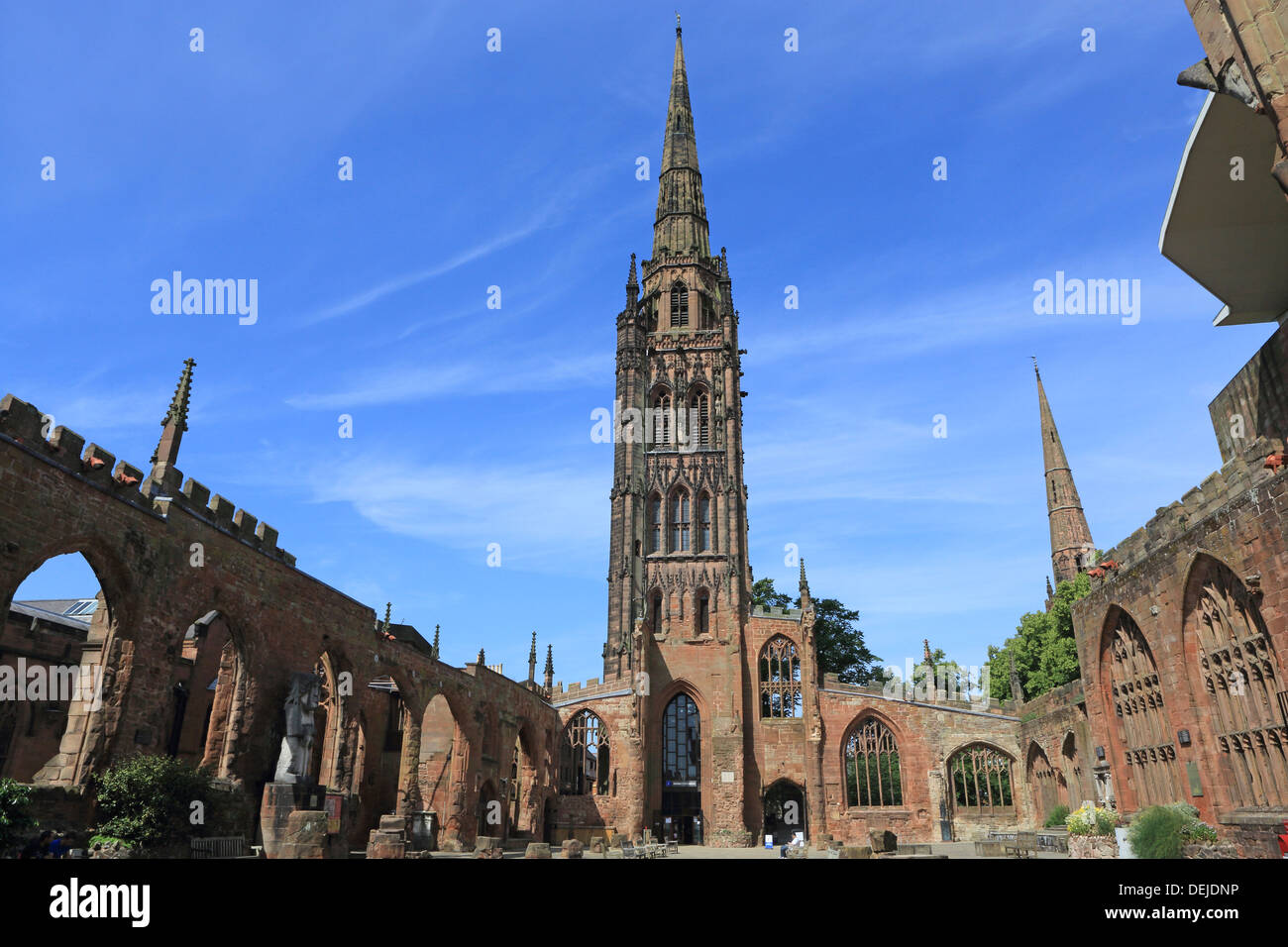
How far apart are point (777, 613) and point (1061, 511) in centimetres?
3238

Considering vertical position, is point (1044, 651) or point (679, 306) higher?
point (679, 306)

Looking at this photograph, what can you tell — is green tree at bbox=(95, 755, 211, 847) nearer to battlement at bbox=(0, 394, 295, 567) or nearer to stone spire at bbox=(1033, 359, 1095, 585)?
battlement at bbox=(0, 394, 295, 567)

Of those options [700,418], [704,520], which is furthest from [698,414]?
[704,520]

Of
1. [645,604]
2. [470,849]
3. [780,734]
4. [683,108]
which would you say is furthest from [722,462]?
[683,108]

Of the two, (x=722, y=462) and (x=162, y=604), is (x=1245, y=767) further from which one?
(x=722, y=462)

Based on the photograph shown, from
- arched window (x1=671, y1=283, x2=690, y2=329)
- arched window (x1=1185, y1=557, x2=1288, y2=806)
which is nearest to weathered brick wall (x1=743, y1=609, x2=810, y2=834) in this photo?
arched window (x1=671, y1=283, x2=690, y2=329)

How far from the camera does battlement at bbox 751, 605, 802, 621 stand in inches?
1825

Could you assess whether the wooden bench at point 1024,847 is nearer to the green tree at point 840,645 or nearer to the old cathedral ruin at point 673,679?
the old cathedral ruin at point 673,679

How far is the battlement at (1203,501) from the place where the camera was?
12.8m

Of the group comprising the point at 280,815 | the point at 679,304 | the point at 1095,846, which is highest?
the point at 679,304

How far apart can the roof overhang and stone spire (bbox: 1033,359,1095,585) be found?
4966 centimetres

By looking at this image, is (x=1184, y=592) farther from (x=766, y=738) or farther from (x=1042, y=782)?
(x=766, y=738)

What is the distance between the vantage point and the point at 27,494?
1232 cm

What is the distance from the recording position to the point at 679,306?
202 ft
